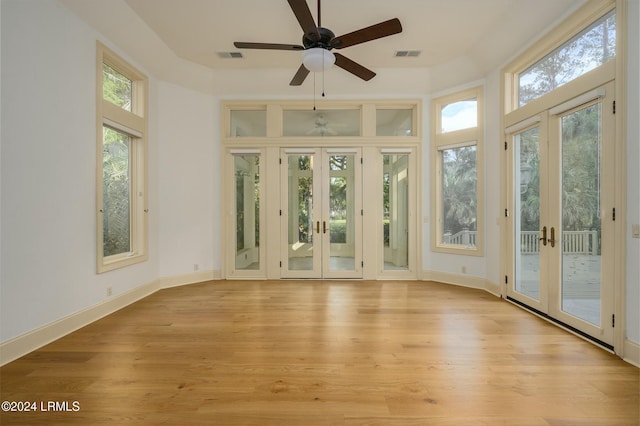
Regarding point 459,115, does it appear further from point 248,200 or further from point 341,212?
point 248,200

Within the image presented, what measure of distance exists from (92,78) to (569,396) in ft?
17.7

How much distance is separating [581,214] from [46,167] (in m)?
5.40

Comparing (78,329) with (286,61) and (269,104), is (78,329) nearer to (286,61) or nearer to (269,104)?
(269,104)

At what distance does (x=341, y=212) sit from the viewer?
5.38 meters

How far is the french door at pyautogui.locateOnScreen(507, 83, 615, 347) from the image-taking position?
2656 mm

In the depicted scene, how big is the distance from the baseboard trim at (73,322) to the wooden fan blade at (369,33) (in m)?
3.88

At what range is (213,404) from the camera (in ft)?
6.11

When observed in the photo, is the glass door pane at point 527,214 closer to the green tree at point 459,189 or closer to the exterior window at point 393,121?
the green tree at point 459,189

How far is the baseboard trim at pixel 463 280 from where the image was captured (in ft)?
14.5

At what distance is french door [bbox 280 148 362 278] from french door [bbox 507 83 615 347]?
8.25ft

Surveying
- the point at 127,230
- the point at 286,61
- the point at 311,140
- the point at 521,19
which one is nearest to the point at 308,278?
the point at 311,140

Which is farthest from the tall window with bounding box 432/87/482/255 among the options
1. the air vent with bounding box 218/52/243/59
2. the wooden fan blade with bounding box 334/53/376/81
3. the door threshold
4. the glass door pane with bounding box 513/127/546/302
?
the air vent with bounding box 218/52/243/59

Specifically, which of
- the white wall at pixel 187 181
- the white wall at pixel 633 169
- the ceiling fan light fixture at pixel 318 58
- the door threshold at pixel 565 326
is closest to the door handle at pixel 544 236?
the door threshold at pixel 565 326

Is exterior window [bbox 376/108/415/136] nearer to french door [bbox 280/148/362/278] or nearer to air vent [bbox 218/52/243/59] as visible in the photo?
french door [bbox 280/148/362/278]
